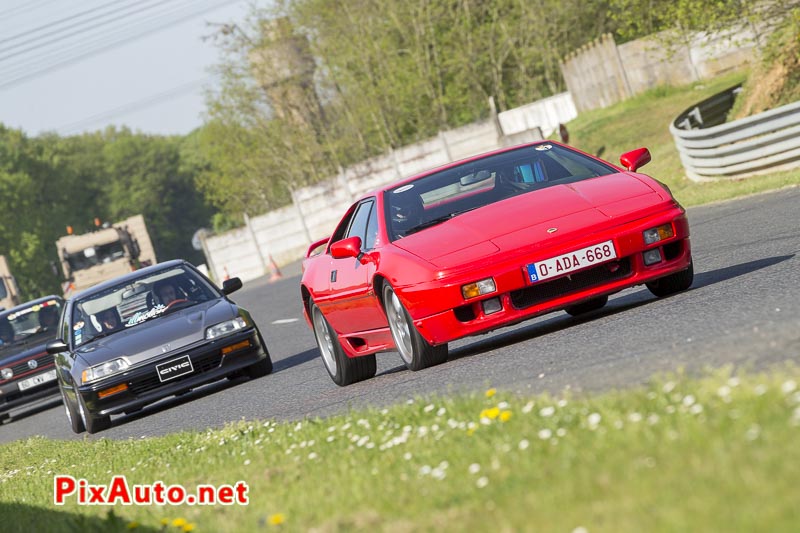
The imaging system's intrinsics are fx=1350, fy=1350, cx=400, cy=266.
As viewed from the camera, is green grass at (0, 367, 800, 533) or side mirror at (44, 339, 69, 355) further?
side mirror at (44, 339, 69, 355)

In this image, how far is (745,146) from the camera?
72.1 ft

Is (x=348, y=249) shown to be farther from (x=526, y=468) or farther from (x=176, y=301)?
(x=526, y=468)

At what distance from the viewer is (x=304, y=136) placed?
62.4 metres

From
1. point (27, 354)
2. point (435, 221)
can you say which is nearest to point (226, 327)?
point (435, 221)

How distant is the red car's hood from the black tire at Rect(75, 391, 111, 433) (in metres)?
5.40

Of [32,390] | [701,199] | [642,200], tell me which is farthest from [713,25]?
[642,200]

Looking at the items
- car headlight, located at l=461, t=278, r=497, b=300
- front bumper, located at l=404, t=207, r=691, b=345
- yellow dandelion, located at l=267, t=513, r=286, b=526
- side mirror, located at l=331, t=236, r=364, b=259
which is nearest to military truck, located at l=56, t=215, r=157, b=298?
side mirror, located at l=331, t=236, r=364, b=259

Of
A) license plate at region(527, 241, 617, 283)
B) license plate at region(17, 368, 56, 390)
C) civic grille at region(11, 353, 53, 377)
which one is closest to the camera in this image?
license plate at region(527, 241, 617, 283)

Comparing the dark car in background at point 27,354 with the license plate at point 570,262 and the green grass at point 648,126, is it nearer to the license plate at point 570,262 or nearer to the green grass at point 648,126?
the green grass at point 648,126

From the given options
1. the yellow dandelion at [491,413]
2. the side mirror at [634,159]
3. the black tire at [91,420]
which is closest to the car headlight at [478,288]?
the side mirror at [634,159]

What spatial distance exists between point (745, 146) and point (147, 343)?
11754 millimetres

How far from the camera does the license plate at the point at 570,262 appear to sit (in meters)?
9.17

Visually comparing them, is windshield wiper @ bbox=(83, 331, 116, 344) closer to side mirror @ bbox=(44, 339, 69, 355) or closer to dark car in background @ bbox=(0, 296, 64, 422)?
side mirror @ bbox=(44, 339, 69, 355)

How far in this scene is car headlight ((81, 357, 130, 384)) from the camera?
544 inches
